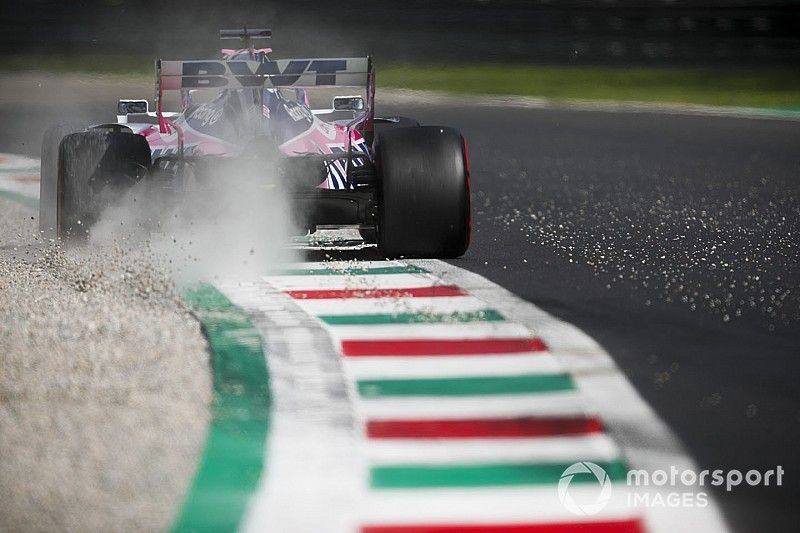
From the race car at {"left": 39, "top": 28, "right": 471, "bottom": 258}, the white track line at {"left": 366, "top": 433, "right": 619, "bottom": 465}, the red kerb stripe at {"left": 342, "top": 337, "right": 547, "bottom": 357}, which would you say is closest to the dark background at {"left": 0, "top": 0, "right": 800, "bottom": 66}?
the race car at {"left": 39, "top": 28, "right": 471, "bottom": 258}

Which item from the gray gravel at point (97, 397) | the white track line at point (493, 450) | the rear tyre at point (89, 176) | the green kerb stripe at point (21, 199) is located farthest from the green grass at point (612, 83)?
the white track line at point (493, 450)

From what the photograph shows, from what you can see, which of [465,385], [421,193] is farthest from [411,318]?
[421,193]

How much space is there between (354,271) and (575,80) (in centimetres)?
1513

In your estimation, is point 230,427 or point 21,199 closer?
point 230,427

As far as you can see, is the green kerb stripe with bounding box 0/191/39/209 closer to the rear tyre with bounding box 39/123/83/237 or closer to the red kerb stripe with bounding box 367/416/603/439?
the rear tyre with bounding box 39/123/83/237

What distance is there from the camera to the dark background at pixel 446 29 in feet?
74.4

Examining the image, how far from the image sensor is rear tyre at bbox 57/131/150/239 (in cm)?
766

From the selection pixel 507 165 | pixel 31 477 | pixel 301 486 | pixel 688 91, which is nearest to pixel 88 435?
pixel 31 477

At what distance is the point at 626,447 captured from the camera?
14.6ft

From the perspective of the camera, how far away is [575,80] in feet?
72.7

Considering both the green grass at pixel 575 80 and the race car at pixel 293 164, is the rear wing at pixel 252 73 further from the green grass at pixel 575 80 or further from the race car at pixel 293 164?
the green grass at pixel 575 80

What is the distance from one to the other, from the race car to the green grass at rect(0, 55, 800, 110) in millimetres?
12746

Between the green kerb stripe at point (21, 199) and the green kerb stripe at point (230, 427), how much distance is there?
4884 mm

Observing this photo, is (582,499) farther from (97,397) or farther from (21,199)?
(21,199)
